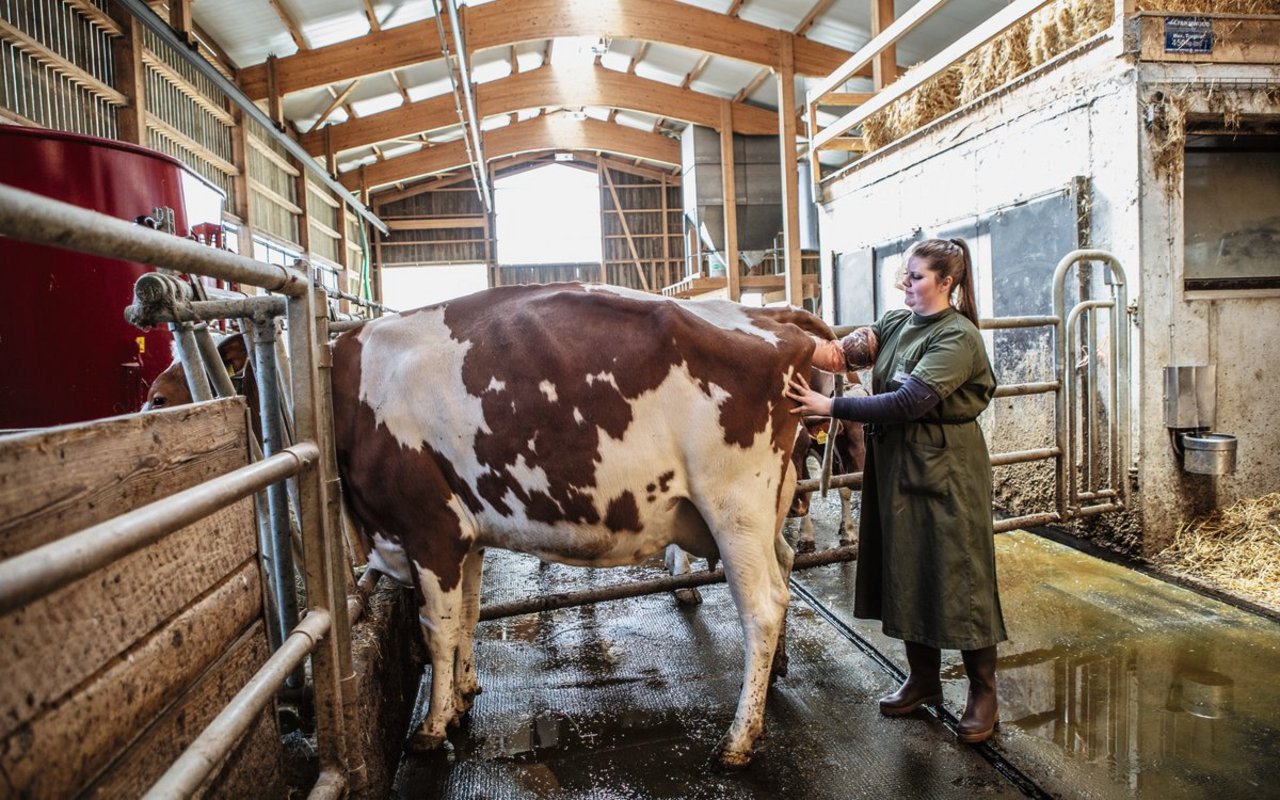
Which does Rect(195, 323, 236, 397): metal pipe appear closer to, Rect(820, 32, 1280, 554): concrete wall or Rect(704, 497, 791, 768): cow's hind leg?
Rect(704, 497, 791, 768): cow's hind leg

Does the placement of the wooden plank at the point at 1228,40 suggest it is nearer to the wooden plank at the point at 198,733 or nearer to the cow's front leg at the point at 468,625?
the cow's front leg at the point at 468,625

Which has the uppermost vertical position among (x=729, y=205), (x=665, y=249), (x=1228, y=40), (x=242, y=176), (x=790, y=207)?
(x=665, y=249)

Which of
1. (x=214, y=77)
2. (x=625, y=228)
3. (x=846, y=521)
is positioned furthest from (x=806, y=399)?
(x=625, y=228)

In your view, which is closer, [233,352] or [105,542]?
[105,542]

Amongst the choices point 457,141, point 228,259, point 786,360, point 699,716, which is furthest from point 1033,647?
point 457,141

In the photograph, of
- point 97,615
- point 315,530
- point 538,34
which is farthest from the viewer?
point 538,34

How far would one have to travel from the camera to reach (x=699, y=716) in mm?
2967

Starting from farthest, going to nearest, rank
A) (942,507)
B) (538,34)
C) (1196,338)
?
(538,34), (1196,338), (942,507)

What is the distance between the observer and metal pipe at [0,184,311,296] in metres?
0.81

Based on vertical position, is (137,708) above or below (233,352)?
below

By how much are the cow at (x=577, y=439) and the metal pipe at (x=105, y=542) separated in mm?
1319

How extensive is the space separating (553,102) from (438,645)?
45.6 feet

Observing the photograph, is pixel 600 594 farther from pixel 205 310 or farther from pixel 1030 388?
pixel 1030 388

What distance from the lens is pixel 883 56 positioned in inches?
347
